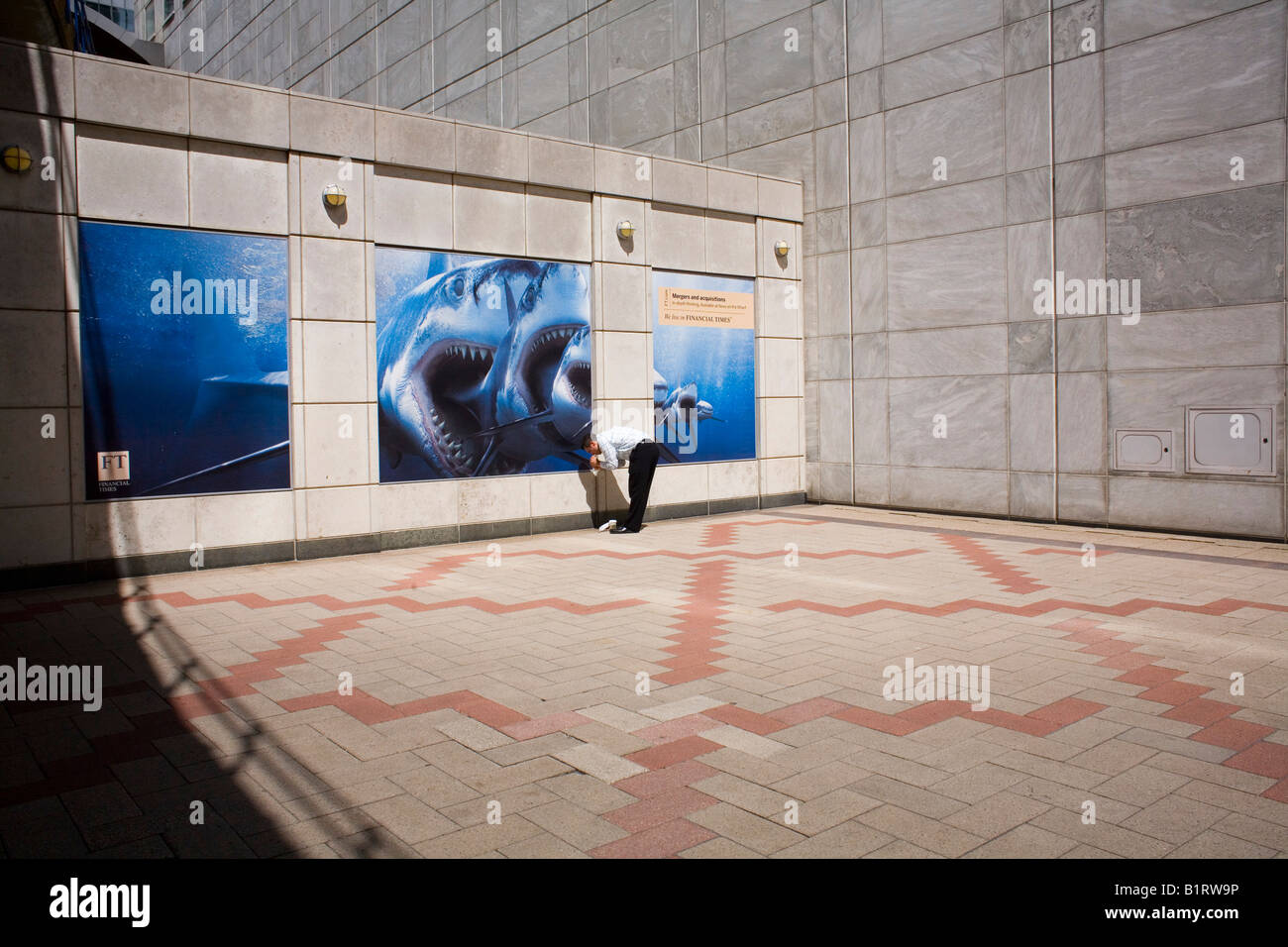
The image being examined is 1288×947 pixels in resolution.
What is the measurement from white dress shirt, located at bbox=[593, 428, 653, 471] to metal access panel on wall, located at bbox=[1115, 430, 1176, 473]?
6152 mm

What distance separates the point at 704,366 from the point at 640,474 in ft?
9.15

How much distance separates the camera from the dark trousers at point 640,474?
13250mm

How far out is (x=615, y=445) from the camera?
43.4 ft

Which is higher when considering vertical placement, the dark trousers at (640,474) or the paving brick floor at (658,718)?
the dark trousers at (640,474)

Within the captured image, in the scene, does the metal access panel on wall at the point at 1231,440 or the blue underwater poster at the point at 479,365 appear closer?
the metal access panel on wall at the point at 1231,440

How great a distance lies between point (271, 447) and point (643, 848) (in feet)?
28.0

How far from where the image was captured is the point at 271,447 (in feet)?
36.3

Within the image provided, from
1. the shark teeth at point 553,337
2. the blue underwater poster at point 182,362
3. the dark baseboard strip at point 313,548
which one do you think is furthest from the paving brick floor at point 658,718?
the shark teeth at point 553,337

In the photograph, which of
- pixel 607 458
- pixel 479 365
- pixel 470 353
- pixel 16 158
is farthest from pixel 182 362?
pixel 607 458

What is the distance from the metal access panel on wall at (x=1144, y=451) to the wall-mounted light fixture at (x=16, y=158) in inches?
502

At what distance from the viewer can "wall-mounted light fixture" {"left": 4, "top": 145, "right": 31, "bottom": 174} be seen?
369 inches

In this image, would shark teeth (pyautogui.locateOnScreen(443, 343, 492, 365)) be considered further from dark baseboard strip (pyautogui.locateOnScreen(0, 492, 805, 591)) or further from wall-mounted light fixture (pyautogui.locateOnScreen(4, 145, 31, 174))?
wall-mounted light fixture (pyautogui.locateOnScreen(4, 145, 31, 174))

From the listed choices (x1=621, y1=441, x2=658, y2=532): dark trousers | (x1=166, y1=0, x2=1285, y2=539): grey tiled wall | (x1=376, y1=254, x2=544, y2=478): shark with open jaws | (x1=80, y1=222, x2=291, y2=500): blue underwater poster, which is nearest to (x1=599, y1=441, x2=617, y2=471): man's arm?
(x1=621, y1=441, x2=658, y2=532): dark trousers

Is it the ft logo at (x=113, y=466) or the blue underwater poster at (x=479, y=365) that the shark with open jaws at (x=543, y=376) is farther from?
the ft logo at (x=113, y=466)
